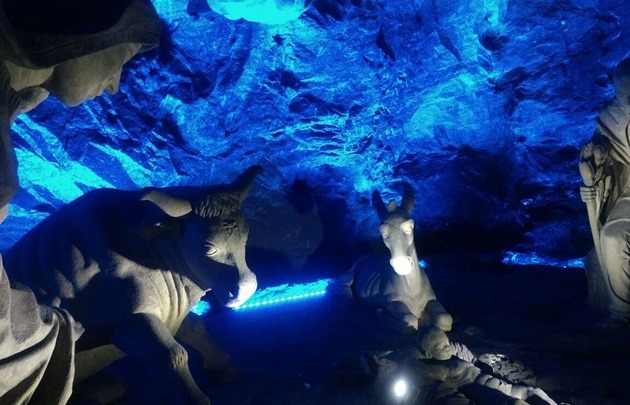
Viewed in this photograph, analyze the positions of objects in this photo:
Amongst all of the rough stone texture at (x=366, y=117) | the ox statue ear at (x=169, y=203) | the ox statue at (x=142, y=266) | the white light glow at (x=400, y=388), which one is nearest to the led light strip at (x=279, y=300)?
the rough stone texture at (x=366, y=117)

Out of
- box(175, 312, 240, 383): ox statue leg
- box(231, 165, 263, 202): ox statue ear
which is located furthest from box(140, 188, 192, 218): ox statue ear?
box(175, 312, 240, 383): ox statue leg

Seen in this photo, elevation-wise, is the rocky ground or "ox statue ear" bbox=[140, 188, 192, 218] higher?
"ox statue ear" bbox=[140, 188, 192, 218]

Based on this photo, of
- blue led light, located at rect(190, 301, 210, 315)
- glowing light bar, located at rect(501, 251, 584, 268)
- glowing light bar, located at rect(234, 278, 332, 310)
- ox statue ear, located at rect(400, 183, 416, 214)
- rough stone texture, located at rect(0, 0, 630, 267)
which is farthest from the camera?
glowing light bar, located at rect(501, 251, 584, 268)

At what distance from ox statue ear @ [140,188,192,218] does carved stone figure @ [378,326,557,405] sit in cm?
193

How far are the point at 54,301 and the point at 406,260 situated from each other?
348 centimetres

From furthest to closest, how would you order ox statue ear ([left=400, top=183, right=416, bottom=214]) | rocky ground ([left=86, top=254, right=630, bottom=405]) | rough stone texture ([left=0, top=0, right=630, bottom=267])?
rough stone texture ([left=0, top=0, right=630, bottom=267]) → ox statue ear ([left=400, top=183, right=416, bottom=214]) → rocky ground ([left=86, top=254, right=630, bottom=405])

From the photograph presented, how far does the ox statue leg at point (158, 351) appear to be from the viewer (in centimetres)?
315

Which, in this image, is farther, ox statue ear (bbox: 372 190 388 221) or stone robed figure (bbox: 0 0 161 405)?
ox statue ear (bbox: 372 190 388 221)

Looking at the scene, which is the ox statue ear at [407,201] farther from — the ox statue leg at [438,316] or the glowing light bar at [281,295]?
the glowing light bar at [281,295]

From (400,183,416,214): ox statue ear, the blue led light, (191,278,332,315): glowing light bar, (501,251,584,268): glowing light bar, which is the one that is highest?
(400,183,416,214): ox statue ear

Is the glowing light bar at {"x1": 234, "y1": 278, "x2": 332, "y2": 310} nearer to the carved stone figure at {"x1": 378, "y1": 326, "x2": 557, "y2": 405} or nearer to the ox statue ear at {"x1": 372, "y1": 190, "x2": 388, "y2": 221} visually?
the ox statue ear at {"x1": 372, "y1": 190, "x2": 388, "y2": 221}

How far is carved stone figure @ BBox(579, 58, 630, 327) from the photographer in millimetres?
4582

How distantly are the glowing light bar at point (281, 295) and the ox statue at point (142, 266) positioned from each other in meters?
4.39

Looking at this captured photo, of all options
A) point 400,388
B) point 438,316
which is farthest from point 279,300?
point 400,388
